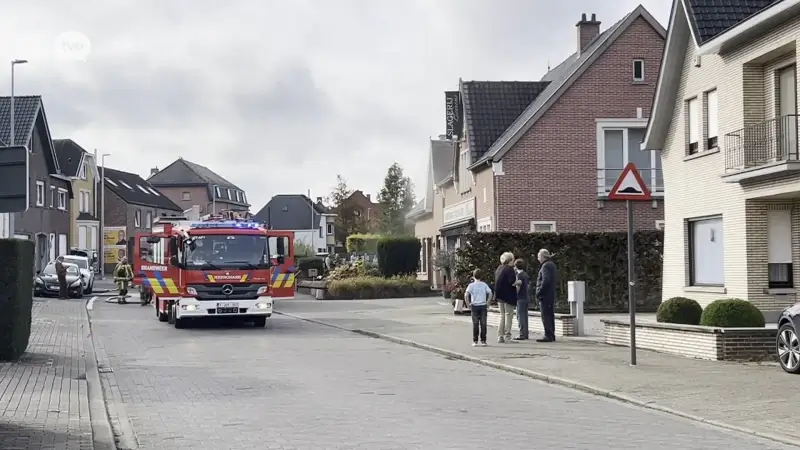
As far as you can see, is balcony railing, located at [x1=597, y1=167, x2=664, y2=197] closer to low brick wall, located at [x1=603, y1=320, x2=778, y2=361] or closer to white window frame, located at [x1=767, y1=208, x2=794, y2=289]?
white window frame, located at [x1=767, y1=208, x2=794, y2=289]

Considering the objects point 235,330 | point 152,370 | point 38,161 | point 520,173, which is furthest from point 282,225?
point 152,370

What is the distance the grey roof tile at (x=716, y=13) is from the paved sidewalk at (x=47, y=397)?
46.6 ft

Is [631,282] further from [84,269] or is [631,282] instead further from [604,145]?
[84,269]

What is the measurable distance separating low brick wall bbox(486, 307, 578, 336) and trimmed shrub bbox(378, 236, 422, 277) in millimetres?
22628

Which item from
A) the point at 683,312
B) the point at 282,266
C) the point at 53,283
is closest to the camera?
the point at 683,312

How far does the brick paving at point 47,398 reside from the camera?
9.48m

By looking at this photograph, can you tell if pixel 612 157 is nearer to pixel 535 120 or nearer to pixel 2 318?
pixel 535 120

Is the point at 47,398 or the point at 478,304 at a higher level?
the point at 478,304

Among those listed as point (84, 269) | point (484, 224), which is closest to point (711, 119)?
point (484, 224)

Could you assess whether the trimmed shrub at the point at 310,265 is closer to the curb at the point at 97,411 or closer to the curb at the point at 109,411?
the curb at the point at 97,411

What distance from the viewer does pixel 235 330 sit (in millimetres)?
25625

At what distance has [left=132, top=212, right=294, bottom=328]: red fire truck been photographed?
2477 centimetres

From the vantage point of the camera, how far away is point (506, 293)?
804 inches

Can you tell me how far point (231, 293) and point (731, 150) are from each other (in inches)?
467
